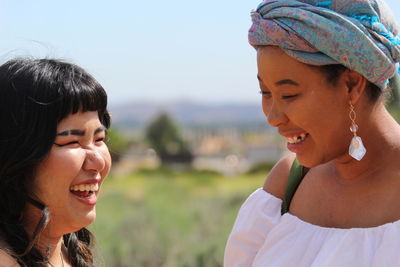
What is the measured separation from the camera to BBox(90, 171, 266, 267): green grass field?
7.69 metres

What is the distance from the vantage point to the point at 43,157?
2.42 m

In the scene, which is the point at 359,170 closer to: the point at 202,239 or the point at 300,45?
the point at 300,45

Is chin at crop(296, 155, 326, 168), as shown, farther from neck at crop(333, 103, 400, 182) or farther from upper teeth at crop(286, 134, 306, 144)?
neck at crop(333, 103, 400, 182)

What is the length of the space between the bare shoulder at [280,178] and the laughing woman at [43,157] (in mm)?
634

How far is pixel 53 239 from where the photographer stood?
2.62 metres

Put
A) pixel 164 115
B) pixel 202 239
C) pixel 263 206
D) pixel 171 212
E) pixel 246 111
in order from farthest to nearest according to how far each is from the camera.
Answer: pixel 246 111
pixel 164 115
pixel 171 212
pixel 202 239
pixel 263 206

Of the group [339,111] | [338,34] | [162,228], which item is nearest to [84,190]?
[339,111]

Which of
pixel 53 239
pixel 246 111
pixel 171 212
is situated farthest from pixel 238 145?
pixel 246 111

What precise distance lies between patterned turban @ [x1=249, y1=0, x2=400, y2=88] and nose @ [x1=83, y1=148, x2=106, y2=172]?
0.78 metres

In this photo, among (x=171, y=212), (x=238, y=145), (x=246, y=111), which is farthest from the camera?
(x=246, y=111)

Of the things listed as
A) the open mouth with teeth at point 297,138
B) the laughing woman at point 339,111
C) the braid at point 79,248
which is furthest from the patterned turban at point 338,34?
the braid at point 79,248

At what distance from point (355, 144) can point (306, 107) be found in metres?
0.20

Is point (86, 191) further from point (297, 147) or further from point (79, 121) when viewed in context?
point (297, 147)

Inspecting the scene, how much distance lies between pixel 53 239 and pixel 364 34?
4.65ft
